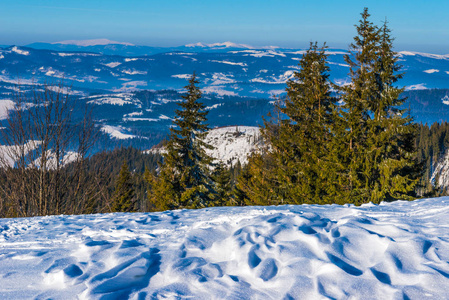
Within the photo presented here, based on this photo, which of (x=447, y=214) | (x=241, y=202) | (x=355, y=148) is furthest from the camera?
(x=241, y=202)

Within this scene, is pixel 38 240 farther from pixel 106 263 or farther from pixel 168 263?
pixel 168 263

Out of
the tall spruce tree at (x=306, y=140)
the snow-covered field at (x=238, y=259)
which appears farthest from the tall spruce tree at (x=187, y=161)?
the snow-covered field at (x=238, y=259)

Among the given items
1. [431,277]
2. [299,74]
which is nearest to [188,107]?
[299,74]

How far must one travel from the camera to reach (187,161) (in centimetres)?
2430

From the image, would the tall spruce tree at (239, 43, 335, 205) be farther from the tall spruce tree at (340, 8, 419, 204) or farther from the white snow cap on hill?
the white snow cap on hill

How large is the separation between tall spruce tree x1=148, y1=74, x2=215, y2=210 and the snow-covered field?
17.8 metres

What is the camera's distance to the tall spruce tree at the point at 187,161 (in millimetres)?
23609

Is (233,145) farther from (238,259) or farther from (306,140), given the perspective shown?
(238,259)

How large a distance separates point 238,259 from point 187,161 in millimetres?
20520

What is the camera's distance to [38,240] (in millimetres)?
5051

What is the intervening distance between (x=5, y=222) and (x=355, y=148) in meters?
18.3

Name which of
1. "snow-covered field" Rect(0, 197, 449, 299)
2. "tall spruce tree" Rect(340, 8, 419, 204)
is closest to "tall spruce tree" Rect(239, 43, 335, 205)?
"tall spruce tree" Rect(340, 8, 419, 204)

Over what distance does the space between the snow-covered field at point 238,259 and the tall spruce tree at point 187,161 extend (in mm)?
17839

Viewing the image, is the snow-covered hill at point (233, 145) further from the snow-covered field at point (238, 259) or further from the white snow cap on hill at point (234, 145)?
the snow-covered field at point (238, 259)
